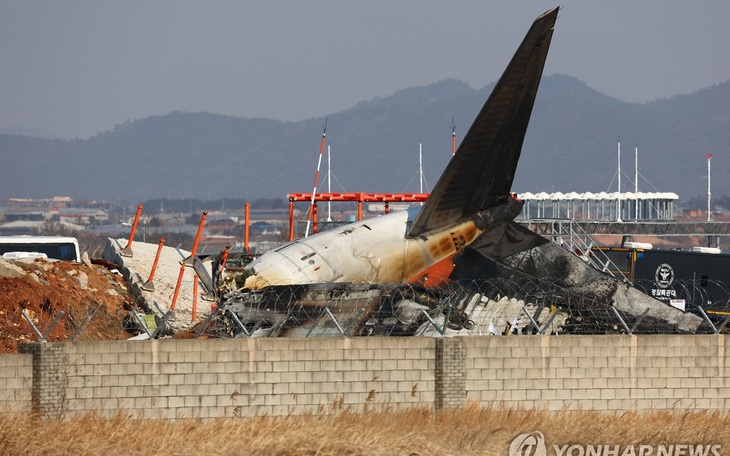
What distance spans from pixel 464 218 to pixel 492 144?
2.65 meters

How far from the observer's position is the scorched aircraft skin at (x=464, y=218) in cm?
3872

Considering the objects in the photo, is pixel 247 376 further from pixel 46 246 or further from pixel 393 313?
pixel 46 246

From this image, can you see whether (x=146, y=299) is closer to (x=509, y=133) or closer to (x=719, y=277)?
(x=509, y=133)

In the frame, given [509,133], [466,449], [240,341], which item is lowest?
[466,449]

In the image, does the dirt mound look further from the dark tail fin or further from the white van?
the dark tail fin

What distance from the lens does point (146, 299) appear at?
47094 mm

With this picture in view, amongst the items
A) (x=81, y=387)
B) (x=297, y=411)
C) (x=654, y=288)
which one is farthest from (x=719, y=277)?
(x=81, y=387)

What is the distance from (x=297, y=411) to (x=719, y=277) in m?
30.8

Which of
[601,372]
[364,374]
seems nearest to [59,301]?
[364,374]

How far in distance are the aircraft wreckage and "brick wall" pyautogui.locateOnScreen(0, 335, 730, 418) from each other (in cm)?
248

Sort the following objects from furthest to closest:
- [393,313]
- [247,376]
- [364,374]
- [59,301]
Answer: [59,301], [393,313], [364,374], [247,376]

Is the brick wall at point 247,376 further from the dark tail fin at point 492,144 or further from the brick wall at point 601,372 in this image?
the dark tail fin at point 492,144

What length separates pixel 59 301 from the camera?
1639 inches

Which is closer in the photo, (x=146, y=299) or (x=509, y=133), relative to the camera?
(x=509, y=133)
